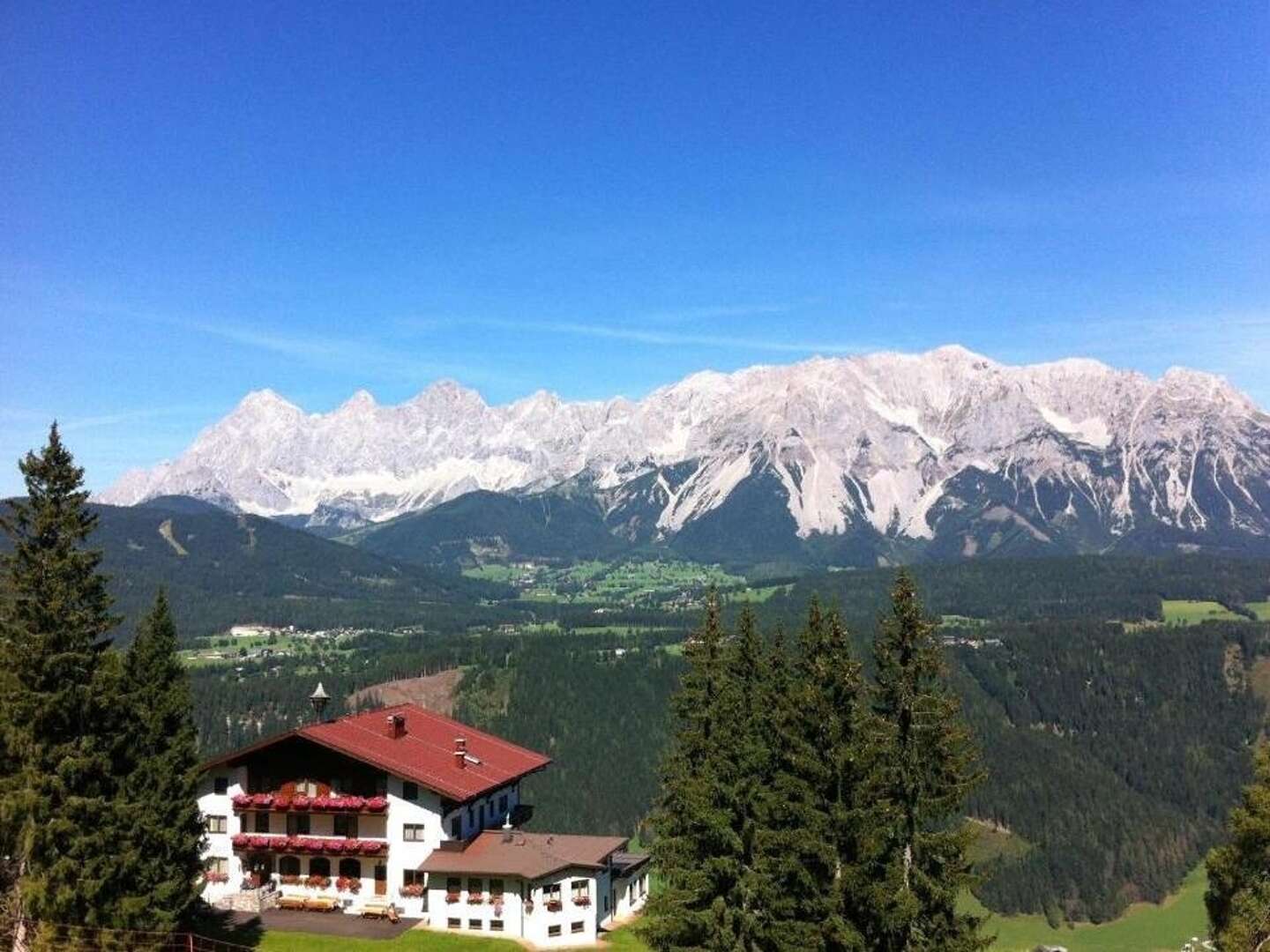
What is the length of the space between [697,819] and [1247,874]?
23613 mm

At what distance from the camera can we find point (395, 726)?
7812cm

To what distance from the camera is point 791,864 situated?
44.5 meters

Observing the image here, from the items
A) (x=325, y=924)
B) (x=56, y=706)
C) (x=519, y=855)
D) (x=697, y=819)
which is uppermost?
(x=56, y=706)

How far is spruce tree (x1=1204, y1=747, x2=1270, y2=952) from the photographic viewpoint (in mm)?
41781

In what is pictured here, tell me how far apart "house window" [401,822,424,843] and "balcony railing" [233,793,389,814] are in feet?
7.07

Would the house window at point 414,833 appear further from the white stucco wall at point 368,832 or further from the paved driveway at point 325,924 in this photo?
the paved driveway at point 325,924

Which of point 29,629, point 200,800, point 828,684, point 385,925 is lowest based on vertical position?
point 385,925

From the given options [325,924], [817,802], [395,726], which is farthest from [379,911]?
[817,802]

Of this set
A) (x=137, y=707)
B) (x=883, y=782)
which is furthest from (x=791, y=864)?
(x=137, y=707)

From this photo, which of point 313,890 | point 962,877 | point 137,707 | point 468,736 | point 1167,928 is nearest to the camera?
point 962,877

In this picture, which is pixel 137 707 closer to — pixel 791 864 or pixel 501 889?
pixel 501 889

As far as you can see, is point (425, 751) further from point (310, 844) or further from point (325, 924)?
point (325, 924)

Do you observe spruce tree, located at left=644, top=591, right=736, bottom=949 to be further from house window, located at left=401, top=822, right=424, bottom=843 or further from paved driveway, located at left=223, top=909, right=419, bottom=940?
house window, located at left=401, top=822, right=424, bottom=843

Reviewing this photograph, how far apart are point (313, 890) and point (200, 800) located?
10845mm
